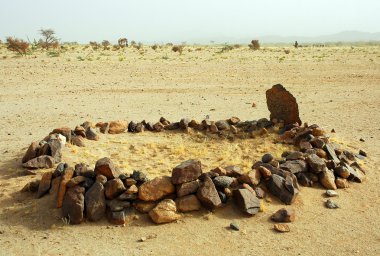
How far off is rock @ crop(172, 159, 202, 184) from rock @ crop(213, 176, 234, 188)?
0.28 meters

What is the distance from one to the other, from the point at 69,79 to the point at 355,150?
41.5 ft

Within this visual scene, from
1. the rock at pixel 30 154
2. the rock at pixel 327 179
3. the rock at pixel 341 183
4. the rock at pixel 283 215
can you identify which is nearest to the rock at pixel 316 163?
the rock at pixel 327 179

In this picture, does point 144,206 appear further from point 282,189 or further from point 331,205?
point 331,205

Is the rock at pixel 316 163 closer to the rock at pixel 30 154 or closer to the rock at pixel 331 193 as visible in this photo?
the rock at pixel 331 193

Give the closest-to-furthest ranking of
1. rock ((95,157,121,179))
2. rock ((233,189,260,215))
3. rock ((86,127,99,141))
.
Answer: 1. rock ((233,189,260,215))
2. rock ((95,157,121,179))
3. rock ((86,127,99,141))


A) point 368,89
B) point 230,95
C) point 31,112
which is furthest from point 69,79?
point 368,89

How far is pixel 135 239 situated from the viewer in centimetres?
516

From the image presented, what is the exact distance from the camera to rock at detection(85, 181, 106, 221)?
5555mm

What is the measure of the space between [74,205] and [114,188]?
1.87 feet

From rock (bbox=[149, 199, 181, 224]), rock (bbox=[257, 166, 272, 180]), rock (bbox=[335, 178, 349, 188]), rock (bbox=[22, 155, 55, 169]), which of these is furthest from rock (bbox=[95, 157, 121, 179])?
rock (bbox=[335, 178, 349, 188])

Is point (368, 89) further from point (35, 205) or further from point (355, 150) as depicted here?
point (35, 205)

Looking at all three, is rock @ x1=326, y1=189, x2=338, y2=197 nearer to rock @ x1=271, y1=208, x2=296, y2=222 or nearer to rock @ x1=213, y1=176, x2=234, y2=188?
rock @ x1=271, y1=208, x2=296, y2=222

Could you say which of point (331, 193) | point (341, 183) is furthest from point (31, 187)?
point (341, 183)

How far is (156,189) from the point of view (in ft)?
19.0
